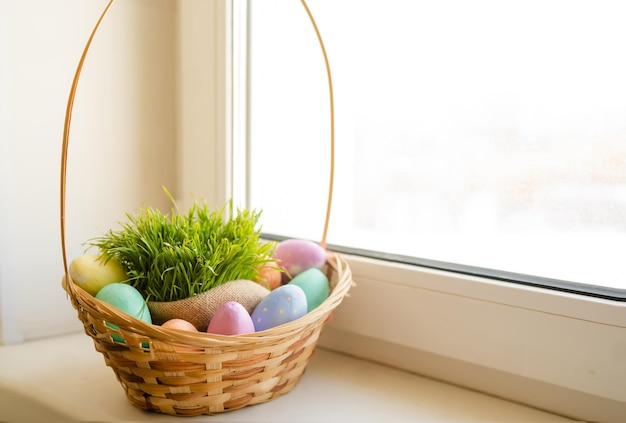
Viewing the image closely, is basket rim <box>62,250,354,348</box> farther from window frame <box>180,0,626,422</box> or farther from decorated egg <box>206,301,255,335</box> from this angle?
window frame <box>180,0,626,422</box>

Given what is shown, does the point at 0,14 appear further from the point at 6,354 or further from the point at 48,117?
the point at 6,354

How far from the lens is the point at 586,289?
22.7 inches

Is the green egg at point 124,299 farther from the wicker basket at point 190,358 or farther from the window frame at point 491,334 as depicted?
the window frame at point 491,334

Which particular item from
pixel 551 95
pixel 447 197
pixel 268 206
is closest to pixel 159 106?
pixel 268 206

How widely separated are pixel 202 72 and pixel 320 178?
0.26 m

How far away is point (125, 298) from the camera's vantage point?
1.79 ft

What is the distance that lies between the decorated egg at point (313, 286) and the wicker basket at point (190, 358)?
0.06 meters

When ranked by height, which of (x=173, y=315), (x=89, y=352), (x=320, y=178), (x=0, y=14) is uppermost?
(x=0, y=14)

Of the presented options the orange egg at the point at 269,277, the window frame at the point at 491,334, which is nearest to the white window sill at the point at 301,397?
the window frame at the point at 491,334

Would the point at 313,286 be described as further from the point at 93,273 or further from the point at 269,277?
the point at 93,273

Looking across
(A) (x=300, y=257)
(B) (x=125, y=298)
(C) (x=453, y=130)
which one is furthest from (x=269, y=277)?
(C) (x=453, y=130)

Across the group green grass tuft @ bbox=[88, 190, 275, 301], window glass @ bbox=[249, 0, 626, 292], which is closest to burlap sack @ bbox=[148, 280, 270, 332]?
green grass tuft @ bbox=[88, 190, 275, 301]

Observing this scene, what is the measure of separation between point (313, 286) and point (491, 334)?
0.21 meters

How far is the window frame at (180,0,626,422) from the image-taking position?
0.56 m
